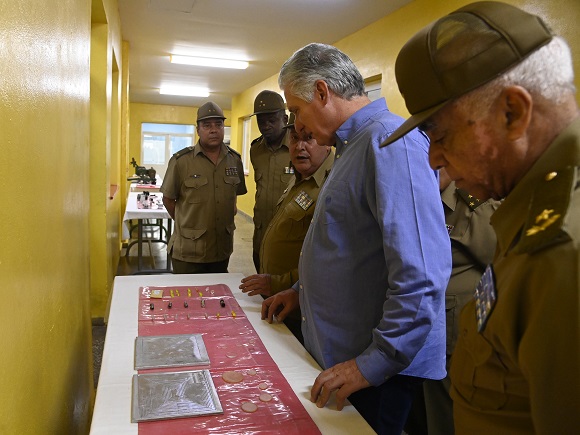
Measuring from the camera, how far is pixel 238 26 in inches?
204

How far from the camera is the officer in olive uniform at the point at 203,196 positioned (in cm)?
326

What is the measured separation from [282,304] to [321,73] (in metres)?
0.81

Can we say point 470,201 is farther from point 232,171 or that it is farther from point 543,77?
point 232,171

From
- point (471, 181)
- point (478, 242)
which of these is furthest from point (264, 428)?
point (478, 242)

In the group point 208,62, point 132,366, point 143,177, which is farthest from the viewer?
point 208,62

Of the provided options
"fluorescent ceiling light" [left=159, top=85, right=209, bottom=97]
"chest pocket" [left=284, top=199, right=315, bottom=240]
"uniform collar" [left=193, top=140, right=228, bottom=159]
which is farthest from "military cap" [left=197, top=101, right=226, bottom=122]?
"fluorescent ceiling light" [left=159, top=85, right=209, bottom=97]

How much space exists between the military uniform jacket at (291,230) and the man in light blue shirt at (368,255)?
0.46 meters

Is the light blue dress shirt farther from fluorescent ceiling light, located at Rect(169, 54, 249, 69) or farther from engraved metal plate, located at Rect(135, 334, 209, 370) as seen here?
fluorescent ceiling light, located at Rect(169, 54, 249, 69)

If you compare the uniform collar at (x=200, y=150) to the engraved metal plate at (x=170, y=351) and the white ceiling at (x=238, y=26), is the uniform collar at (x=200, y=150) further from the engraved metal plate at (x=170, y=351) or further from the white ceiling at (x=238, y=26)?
the engraved metal plate at (x=170, y=351)

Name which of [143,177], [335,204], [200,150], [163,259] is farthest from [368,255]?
[143,177]

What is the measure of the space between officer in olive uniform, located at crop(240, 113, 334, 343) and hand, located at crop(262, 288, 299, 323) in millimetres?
168

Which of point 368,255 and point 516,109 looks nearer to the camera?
point 516,109

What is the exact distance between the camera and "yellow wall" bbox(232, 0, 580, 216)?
249cm

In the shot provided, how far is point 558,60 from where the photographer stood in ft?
2.15
